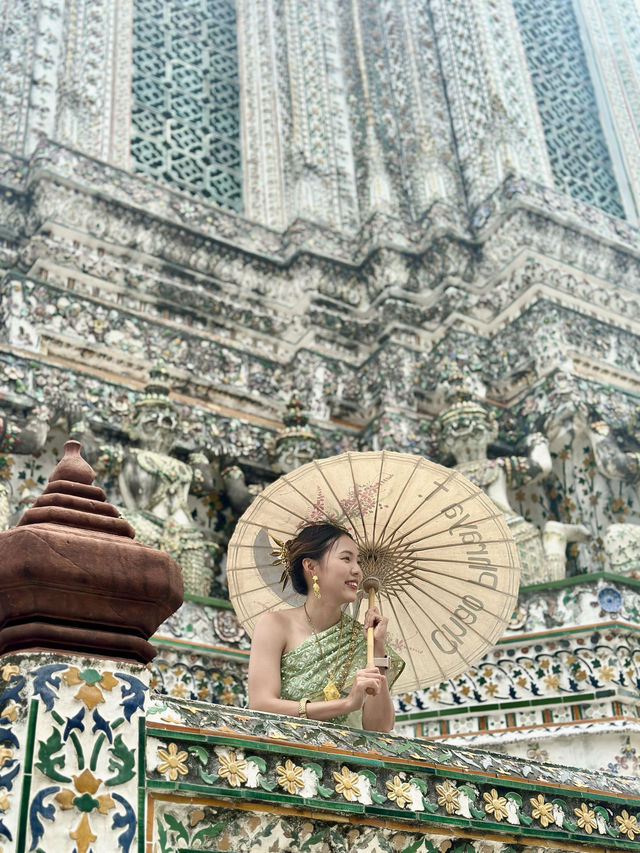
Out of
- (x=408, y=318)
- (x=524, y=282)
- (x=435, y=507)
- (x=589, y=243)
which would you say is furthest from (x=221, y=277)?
(x=435, y=507)

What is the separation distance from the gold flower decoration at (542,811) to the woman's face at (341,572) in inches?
32.7

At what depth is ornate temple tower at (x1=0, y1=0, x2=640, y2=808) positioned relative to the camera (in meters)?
5.62

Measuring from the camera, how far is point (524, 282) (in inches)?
336

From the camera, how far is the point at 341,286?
911 cm

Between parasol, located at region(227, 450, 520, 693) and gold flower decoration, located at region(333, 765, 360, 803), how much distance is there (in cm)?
103

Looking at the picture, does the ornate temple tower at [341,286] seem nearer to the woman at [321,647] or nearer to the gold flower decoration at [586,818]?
the woman at [321,647]

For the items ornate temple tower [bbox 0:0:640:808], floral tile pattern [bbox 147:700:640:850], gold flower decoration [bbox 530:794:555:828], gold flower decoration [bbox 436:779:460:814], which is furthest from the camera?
ornate temple tower [bbox 0:0:640:808]

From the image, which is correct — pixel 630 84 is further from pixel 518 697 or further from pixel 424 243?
pixel 518 697

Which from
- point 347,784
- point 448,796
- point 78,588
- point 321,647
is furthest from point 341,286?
point 78,588

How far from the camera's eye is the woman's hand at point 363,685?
288 centimetres

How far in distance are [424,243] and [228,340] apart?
6.76 feet

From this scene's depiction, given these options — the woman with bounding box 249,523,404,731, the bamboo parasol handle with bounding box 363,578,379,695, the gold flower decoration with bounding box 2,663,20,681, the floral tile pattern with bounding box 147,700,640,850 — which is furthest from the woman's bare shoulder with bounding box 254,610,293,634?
the gold flower decoration with bounding box 2,663,20,681

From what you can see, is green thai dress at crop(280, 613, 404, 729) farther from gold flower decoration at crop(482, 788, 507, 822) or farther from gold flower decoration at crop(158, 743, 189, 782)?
gold flower decoration at crop(158, 743, 189, 782)

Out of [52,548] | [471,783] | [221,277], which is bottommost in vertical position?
[471,783]
